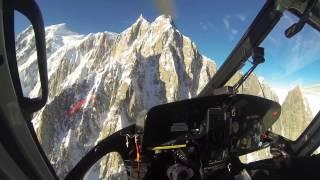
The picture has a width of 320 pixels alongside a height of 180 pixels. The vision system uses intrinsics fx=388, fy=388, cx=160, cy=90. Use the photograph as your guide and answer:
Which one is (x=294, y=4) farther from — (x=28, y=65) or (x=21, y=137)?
(x=21, y=137)

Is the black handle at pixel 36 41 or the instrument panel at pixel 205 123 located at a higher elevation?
the black handle at pixel 36 41

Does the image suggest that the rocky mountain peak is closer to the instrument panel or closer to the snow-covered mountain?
the snow-covered mountain

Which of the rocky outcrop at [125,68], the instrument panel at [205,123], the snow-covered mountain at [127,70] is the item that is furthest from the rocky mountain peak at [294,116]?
the rocky outcrop at [125,68]

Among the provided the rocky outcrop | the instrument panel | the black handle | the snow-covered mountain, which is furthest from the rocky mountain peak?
the black handle

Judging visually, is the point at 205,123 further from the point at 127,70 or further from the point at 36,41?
the point at 36,41

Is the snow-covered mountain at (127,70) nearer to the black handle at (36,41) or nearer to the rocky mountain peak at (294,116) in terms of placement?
the rocky mountain peak at (294,116)

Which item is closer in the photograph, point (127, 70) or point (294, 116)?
point (127, 70)

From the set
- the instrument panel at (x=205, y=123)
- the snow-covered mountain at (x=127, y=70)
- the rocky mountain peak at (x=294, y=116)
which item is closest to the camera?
the instrument panel at (x=205, y=123)

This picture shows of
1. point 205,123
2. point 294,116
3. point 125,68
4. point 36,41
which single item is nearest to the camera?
point 36,41

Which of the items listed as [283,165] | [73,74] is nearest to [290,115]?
[283,165]

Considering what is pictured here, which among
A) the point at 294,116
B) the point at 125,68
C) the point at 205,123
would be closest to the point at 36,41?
the point at 205,123
